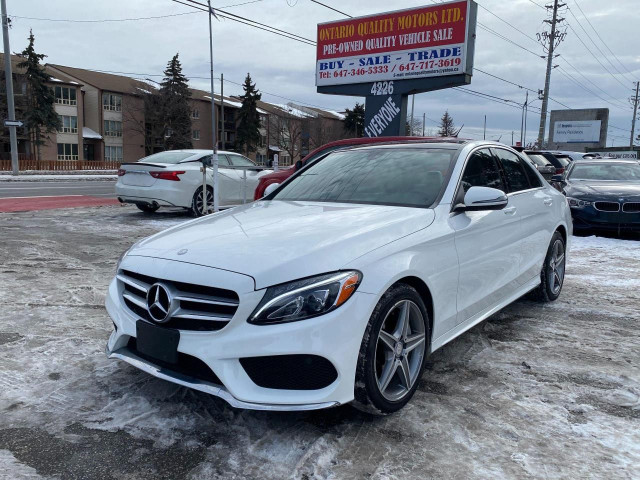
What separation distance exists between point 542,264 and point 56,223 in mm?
8594

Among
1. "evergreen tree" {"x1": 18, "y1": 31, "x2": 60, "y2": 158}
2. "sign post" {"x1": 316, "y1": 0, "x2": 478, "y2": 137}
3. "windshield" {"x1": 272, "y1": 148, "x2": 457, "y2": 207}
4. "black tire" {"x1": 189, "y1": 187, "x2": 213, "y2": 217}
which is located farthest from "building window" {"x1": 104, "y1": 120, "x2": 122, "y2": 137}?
"windshield" {"x1": 272, "y1": 148, "x2": 457, "y2": 207}

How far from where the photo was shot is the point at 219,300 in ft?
8.04

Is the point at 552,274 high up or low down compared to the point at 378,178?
down

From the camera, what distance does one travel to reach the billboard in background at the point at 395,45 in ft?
47.1

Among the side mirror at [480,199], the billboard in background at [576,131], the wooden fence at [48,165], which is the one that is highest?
the billboard in background at [576,131]

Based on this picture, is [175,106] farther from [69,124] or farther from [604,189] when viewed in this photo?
[604,189]

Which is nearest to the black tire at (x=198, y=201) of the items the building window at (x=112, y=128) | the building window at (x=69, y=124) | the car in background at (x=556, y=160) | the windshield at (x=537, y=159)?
the windshield at (x=537, y=159)

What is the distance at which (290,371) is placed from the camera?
239 centimetres

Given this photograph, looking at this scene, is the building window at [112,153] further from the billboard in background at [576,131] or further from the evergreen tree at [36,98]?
the billboard in background at [576,131]

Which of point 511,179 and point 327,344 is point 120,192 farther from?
point 327,344

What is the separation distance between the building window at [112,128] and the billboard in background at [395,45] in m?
51.3

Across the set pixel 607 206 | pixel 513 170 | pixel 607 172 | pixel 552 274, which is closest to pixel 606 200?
pixel 607 206

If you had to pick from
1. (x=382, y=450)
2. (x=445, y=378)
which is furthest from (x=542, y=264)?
(x=382, y=450)

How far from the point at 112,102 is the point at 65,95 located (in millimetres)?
6097
